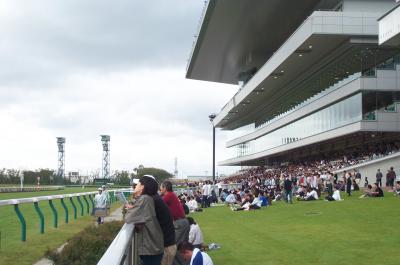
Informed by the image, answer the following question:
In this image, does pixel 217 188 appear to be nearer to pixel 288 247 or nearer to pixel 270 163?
pixel 288 247

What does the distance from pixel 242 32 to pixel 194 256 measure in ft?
170

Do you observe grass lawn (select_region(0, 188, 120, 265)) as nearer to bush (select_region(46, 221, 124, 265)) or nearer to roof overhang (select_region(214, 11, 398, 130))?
bush (select_region(46, 221, 124, 265))

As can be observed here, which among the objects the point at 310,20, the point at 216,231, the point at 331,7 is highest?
the point at 331,7

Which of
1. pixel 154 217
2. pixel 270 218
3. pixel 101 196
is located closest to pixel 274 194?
pixel 270 218

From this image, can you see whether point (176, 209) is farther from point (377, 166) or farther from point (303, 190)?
point (377, 166)

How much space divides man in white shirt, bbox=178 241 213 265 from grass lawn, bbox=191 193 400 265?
14.6ft

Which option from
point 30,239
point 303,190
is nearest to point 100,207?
point 30,239

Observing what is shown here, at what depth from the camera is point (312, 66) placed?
50.2 meters

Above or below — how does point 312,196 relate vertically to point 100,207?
above

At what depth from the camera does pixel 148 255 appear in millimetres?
5754

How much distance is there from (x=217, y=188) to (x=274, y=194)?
7.67m

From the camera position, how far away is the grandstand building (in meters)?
41.8

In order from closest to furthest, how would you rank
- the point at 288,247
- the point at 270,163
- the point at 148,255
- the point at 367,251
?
the point at 148,255 < the point at 367,251 < the point at 288,247 < the point at 270,163

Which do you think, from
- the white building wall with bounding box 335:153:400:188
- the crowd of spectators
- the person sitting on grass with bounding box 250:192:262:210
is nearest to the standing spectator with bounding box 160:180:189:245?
the crowd of spectators
